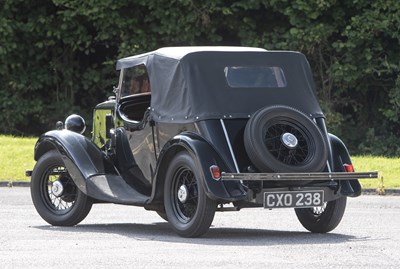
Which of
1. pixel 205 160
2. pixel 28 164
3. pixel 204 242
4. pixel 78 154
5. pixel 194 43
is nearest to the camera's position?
pixel 204 242

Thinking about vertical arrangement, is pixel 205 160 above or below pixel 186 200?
above

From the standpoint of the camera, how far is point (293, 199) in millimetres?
11273

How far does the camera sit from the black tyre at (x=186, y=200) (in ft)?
36.6

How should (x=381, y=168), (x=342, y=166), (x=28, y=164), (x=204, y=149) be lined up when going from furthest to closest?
(x=28, y=164) < (x=381, y=168) < (x=342, y=166) < (x=204, y=149)

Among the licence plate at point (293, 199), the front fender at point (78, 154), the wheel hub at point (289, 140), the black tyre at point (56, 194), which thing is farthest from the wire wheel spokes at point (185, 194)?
the black tyre at point (56, 194)

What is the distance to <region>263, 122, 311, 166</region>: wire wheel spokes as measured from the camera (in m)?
11.4

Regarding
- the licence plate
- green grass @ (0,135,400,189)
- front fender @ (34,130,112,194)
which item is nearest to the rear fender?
the licence plate

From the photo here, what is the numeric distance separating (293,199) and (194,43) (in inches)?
568

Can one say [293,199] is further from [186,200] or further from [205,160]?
[186,200]

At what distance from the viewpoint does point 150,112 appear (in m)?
12.4

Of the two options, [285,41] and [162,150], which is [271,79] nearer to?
[162,150]

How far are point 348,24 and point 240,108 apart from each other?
13.3 meters

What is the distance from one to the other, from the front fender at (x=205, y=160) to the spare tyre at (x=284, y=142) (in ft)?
1.01

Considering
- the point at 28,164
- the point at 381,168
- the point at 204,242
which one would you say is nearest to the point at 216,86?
the point at 204,242
